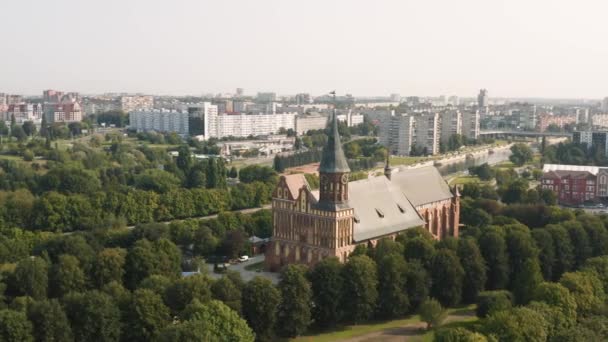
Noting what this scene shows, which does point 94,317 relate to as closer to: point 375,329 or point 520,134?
point 375,329

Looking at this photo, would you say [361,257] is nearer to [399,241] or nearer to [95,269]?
[399,241]

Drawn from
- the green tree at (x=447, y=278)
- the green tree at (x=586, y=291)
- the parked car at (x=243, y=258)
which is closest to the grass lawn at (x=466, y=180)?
the parked car at (x=243, y=258)

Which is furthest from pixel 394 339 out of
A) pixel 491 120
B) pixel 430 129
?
pixel 491 120

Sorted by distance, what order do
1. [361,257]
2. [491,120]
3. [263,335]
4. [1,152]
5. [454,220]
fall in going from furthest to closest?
[491,120] < [1,152] < [454,220] < [361,257] < [263,335]

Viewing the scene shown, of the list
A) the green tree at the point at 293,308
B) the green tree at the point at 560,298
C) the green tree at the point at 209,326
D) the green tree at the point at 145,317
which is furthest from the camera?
the green tree at the point at 293,308

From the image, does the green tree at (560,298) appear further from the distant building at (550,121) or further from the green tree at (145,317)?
the distant building at (550,121)
